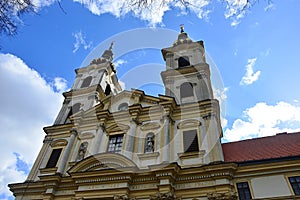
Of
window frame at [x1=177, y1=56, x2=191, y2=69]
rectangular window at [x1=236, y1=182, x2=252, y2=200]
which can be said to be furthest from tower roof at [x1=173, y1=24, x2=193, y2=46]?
rectangular window at [x1=236, y1=182, x2=252, y2=200]

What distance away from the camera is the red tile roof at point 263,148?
45.3 feet

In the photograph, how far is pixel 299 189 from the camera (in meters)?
11.3

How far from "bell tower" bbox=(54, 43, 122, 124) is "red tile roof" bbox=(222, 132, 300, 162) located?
12.0 meters

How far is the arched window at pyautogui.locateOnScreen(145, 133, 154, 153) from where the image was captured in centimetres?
1533

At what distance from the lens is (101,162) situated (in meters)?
14.6

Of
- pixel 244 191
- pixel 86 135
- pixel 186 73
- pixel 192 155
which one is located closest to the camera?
pixel 244 191

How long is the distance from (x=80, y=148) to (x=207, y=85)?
10955 mm

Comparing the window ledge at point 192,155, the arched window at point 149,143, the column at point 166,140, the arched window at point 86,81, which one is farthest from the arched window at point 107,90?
the window ledge at point 192,155

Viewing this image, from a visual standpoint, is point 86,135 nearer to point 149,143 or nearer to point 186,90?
point 149,143

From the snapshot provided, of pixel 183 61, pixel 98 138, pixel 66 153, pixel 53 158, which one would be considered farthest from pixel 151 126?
pixel 183 61

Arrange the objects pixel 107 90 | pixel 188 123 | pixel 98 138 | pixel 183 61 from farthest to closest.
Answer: pixel 107 90
pixel 183 61
pixel 98 138
pixel 188 123

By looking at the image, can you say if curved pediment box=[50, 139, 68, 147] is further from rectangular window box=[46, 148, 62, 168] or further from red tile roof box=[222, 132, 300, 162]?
red tile roof box=[222, 132, 300, 162]

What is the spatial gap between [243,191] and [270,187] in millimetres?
1273

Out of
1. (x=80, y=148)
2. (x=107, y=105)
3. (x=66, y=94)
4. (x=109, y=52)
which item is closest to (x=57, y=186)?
(x=80, y=148)
